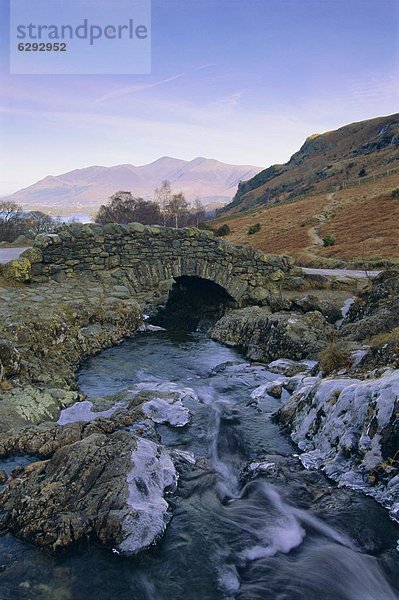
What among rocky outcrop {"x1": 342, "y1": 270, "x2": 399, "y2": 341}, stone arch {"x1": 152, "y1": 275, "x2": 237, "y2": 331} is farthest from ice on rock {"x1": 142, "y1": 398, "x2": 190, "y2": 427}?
stone arch {"x1": 152, "y1": 275, "x2": 237, "y2": 331}

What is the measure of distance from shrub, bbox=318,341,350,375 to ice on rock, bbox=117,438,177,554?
3.41 meters

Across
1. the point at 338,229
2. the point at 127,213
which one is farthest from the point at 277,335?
the point at 127,213

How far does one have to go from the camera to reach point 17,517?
16.0ft

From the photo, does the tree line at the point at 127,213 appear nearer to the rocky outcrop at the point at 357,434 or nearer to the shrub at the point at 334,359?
the shrub at the point at 334,359

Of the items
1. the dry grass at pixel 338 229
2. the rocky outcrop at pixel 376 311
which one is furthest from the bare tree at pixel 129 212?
the rocky outcrop at pixel 376 311

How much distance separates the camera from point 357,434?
6.02m

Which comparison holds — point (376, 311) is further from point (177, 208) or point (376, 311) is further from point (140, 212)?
point (177, 208)

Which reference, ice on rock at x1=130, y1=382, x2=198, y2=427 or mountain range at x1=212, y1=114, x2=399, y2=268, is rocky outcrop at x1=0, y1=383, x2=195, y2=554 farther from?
mountain range at x1=212, y1=114, x2=399, y2=268

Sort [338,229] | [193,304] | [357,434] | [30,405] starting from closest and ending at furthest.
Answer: [357,434] < [30,405] < [193,304] < [338,229]

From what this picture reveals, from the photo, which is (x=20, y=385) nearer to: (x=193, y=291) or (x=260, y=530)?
(x=260, y=530)

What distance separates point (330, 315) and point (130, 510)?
438 inches

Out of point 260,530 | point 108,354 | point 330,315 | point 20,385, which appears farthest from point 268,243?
point 260,530

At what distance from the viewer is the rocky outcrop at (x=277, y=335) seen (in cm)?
1220

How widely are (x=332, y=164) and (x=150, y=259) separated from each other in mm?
103380
